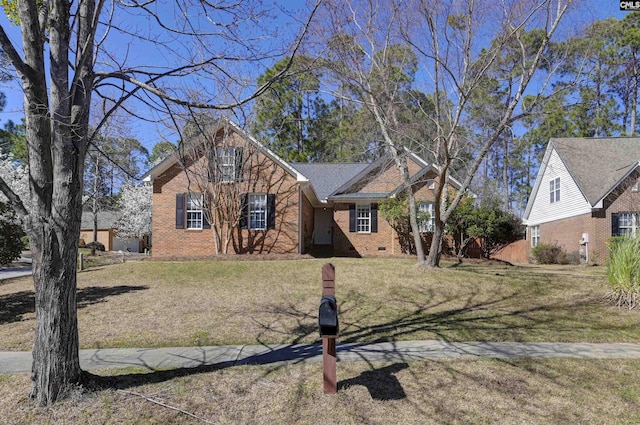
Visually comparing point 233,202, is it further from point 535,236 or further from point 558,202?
point 535,236

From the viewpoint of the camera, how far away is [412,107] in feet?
45.9

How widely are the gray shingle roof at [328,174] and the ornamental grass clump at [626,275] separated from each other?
47.1 feet

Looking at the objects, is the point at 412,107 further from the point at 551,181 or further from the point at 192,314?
the point at 551,181

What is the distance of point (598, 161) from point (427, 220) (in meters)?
10.7

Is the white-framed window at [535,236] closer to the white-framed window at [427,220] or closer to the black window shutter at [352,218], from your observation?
the white-framed window at [427,220]

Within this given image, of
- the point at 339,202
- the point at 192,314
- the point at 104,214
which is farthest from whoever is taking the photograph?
the point at 104,214

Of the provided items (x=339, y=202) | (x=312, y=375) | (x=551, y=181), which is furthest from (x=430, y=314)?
(x=551, y=181)

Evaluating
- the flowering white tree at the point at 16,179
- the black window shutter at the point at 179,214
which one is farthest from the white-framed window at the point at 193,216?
the flowering white tree at the point at 16,179

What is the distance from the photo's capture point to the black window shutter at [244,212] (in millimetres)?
17578

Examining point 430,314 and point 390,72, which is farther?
point 390,72

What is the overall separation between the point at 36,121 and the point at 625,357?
7780mm

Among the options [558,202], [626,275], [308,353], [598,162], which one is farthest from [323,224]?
[308,353]

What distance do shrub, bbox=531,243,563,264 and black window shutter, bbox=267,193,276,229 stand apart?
14103 millimetres

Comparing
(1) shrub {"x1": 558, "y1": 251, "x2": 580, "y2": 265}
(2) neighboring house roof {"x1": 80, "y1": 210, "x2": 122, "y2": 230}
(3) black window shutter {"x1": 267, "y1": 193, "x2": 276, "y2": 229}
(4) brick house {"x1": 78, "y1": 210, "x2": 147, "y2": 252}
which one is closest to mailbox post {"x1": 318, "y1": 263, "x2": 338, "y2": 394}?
(3) black window shutter {"x1": 267, "y1": 193, "x2": 276, "y2": 229}
